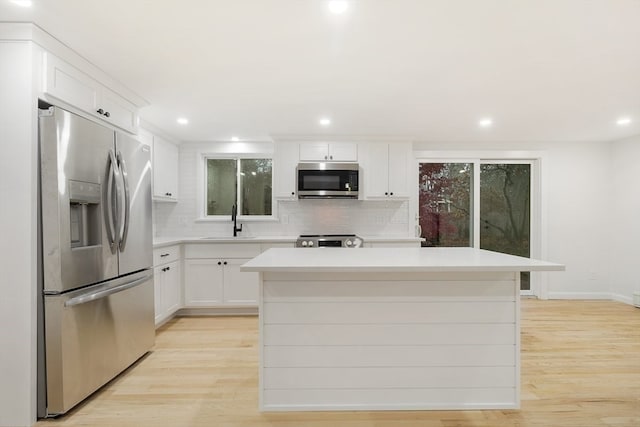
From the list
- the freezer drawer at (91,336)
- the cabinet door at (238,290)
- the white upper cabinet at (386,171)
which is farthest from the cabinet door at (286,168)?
the freezer drawer at (91,336)

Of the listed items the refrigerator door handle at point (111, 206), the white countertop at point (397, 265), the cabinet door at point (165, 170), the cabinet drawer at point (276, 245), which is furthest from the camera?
the cabinet drawer at point (276, 245)

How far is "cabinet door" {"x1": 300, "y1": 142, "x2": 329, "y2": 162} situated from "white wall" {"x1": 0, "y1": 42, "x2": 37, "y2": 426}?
9.70ft

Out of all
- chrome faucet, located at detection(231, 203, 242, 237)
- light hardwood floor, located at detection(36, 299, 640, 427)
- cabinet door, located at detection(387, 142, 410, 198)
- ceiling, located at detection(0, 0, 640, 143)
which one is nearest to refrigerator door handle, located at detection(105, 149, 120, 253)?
ceiling, located at detection(0, 0, 640, 143)

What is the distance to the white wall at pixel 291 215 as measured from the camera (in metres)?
4.82

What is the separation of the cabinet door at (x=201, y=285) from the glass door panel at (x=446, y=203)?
289 centimetres

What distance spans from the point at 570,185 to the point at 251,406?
511cm

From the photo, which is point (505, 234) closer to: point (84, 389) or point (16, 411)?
Result: point (84, 389)

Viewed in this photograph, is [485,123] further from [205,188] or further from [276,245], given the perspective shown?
[205,188]

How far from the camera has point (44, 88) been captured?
1981 mm

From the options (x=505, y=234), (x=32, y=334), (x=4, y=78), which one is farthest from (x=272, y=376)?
(x=505, y=234)

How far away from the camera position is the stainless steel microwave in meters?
4.41

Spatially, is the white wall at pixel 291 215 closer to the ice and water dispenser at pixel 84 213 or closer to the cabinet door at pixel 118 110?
the cabinet door at pixel 118 110

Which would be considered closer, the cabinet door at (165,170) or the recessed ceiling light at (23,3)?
the recessed ceiling light at (23,3)

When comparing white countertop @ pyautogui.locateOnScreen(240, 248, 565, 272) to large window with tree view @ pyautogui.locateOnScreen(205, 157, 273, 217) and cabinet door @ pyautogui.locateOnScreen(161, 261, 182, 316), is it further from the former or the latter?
large window with tree view @ pyautogui.locateOnScreen(205, 157, 273, 217)
